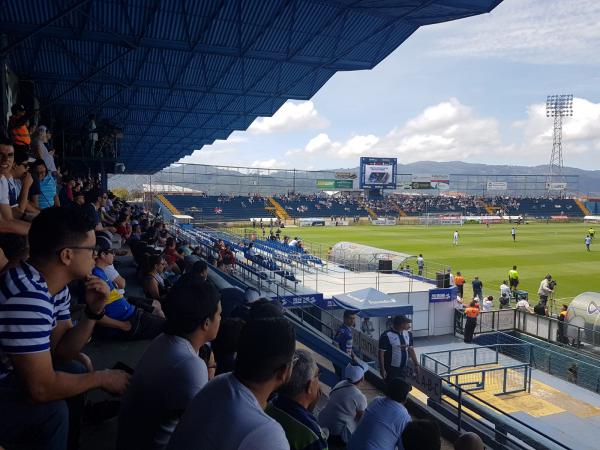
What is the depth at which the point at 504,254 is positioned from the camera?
110 ft

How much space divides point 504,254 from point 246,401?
35012 mm

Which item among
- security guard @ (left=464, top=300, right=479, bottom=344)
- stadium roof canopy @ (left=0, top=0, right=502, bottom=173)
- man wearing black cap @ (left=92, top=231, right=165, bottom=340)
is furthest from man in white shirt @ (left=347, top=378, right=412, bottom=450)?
security guard @ (left=464, top=300, right=479, bottom=344)

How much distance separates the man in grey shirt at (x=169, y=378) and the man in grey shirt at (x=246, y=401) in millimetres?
371

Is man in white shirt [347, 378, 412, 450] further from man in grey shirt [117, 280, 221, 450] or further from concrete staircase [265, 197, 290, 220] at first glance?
concrete staircase [265, 197, 290, 220]

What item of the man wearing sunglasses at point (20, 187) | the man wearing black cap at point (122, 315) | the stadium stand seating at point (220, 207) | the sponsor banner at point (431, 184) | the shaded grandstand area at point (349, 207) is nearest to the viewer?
the man wearing black cap at point (122, 315)

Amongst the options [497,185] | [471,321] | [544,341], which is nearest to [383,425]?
[471,321]

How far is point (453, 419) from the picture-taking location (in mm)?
5867

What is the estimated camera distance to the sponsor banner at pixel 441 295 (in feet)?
53.5

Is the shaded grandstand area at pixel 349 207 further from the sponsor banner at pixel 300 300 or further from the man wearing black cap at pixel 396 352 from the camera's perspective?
the man wearing black cap at pixel 396 352

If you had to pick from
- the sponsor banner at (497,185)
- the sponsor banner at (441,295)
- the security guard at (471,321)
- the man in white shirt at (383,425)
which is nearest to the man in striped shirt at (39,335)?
the man in white shirt at (383,425)

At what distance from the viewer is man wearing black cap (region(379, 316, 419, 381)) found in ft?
23.9

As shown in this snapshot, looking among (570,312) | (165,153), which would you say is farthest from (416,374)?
(165,153)

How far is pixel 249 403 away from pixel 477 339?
1505 cm

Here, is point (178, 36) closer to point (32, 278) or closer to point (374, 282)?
point (374, 282)
